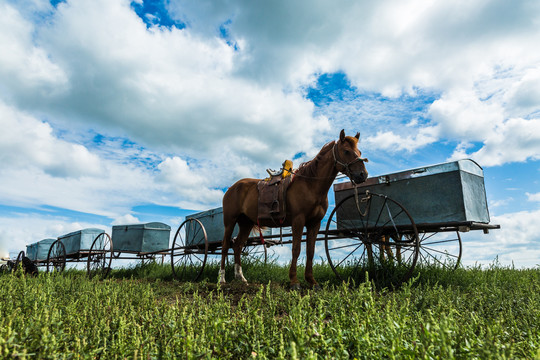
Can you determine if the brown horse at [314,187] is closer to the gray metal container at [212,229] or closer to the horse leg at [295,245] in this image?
the horse leg at [295,245]

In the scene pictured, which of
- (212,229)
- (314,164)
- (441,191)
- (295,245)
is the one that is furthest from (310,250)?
(212,229)

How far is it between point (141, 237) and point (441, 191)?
986 centimetres

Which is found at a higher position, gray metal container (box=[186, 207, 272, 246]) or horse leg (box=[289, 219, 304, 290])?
gray metal container (box=[186, 207, 272, 246])

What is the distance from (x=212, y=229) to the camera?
10.2m

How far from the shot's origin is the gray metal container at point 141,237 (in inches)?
492

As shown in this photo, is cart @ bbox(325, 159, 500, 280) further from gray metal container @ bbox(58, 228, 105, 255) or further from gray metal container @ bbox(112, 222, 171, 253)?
gray metal container @ bbox(58, 228, 105, 255)

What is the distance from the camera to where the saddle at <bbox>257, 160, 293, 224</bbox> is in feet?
23.5

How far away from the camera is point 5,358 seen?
7.93 feet

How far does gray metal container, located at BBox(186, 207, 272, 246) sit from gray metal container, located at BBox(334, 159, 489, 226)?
3778 millimetres

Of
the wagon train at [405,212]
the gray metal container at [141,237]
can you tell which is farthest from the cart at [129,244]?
the wagon train at [405,212]

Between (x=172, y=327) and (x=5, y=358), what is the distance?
1.13m

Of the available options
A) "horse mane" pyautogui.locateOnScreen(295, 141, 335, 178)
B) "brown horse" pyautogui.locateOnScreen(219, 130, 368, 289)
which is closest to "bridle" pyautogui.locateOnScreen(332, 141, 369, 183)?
"brown horse" pyautogui.locateOnScreen(219, 130, 368, 289)

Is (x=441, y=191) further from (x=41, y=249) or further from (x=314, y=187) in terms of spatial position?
(x=41, y=249)

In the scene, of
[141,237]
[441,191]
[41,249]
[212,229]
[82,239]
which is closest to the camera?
[441,191]
